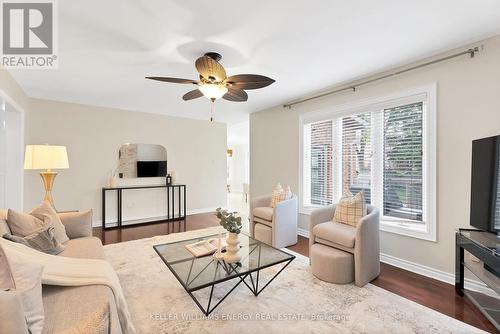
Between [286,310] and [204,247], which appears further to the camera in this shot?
[204,247]

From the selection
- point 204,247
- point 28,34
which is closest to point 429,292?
point 204,247

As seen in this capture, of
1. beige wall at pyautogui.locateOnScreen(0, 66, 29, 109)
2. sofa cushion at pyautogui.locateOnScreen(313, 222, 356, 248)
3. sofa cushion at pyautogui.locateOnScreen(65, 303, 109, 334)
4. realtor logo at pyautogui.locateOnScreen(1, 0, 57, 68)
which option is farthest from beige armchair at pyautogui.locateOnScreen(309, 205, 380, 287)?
beige wall at pyautogui.locateOnScreen(0, 66, 29, 109)

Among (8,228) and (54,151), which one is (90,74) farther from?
(8,228)

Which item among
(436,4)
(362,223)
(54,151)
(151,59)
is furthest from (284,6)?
(54,151)

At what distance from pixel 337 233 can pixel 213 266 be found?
1395 mm

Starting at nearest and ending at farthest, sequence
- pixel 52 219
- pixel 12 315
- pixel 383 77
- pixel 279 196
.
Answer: pixel 12 315, pixel 52 219, pixel 383 77, pixel 279 196

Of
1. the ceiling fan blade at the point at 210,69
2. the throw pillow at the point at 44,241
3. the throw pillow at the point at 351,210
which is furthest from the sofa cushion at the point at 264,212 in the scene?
the throw pillow at the point at 44,241

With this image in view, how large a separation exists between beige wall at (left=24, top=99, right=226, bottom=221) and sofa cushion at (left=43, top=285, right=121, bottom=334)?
146 inches

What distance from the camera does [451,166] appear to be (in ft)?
8.14

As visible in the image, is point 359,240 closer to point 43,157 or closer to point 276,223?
point 276,223

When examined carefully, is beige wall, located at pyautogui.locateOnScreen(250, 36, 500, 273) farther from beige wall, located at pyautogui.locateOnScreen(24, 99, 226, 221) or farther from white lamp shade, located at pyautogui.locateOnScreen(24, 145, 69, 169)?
beige wall, located at pyautogui.locateOnScreen(24, 99, 226, 221)

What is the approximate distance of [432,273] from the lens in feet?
8.51

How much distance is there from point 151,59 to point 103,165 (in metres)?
3.08

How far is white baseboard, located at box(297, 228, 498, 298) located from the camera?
2.26m
